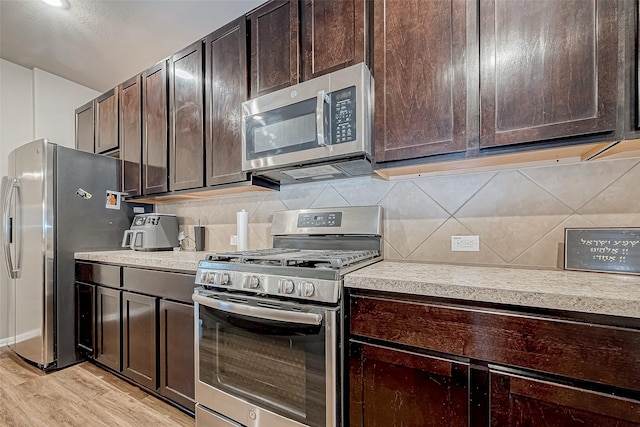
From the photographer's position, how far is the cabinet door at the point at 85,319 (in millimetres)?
2236

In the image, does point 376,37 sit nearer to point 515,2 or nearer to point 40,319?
point 515,2

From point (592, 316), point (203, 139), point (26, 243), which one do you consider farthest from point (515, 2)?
point (26, 243)

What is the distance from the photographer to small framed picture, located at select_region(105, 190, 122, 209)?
2582 millimetres

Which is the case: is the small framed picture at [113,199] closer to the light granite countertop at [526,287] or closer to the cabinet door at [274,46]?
the cabinet door at [274,46]

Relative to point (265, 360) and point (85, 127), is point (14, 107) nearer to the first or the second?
point (85, 127)

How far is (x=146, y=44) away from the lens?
8.45 feet

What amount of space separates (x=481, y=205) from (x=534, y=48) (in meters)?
0.68

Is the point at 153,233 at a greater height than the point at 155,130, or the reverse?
the point at 155,130

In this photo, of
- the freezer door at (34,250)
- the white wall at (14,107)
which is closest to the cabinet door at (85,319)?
the freezer door at (34,250)

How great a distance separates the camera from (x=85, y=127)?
305 cm

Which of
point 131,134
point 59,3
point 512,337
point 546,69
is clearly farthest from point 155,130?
point 512,337

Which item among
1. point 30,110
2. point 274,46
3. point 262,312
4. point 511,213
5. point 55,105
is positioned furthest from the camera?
point 55,105

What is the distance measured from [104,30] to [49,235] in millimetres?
1710

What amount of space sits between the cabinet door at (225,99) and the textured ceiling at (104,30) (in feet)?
1.28
